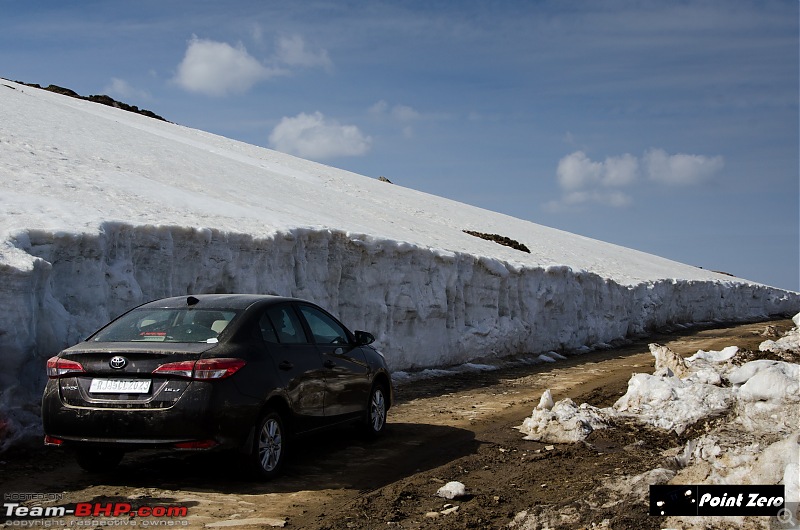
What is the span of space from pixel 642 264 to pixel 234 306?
3460 centimetres

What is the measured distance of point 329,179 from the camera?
115ft

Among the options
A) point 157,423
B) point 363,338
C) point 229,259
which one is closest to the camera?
point 157,423

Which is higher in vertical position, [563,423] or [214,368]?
A: [214,368]

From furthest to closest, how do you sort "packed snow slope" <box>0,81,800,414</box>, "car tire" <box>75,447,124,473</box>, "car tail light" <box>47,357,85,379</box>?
"packed snow slope" <box>0,81,800,414</box>
"car tire" <box>75,447,124,473</box>
"car tail light" <box>47,357,85,379</box>

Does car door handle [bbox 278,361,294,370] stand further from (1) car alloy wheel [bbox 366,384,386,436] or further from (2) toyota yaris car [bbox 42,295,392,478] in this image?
(1) car alloy wheel [bbox 366,384,386,436]

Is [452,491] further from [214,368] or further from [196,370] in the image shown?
[196,370]

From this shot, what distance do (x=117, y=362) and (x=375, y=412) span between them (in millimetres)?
3434

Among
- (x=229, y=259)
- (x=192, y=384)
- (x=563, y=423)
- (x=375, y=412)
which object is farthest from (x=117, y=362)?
(x=229, y=259)

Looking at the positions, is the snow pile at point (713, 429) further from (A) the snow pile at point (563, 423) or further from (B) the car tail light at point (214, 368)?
(B) the car tail light at point (214, 368)

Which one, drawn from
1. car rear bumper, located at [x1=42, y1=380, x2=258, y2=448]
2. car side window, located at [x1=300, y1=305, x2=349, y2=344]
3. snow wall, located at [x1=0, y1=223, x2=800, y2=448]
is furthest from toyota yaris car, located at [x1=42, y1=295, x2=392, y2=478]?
snow wall, located at [x1=0, y1=223, x2=800, y2=448]

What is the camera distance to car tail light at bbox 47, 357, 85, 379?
6.38 metres

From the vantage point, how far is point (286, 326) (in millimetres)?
7609

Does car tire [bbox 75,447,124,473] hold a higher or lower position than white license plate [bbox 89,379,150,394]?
lower

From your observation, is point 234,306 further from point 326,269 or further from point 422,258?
point 422,258
